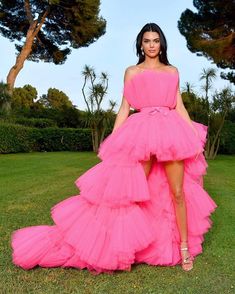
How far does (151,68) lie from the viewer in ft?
11.6

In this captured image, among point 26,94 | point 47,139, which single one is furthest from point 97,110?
point 26,94

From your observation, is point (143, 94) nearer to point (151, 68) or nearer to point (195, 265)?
point (151, 68)

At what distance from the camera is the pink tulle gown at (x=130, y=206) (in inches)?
124

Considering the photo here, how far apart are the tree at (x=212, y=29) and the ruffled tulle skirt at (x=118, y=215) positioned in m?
18.7

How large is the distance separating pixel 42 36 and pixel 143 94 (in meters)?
27.3

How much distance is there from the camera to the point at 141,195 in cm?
320

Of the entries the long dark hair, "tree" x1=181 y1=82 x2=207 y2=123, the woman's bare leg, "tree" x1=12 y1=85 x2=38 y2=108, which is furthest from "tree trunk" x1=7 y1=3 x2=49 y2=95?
the woman's bare leg

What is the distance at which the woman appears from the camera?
317 centimetres

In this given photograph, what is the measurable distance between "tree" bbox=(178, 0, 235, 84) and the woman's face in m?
18.3

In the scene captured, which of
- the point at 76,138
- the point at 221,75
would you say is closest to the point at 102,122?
the point at 76,138

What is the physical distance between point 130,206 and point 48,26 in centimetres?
2756

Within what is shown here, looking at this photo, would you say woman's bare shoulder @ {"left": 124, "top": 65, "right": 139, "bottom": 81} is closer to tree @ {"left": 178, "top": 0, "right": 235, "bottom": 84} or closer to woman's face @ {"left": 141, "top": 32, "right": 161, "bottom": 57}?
woman's face @ {"left": 141, "top": 32, "right": 161, "bottom": 57}

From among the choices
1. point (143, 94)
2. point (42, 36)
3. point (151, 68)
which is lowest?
point (143, 94)

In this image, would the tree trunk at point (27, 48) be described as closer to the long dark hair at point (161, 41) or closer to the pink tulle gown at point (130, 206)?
the long dark hair at point (161, 41)
